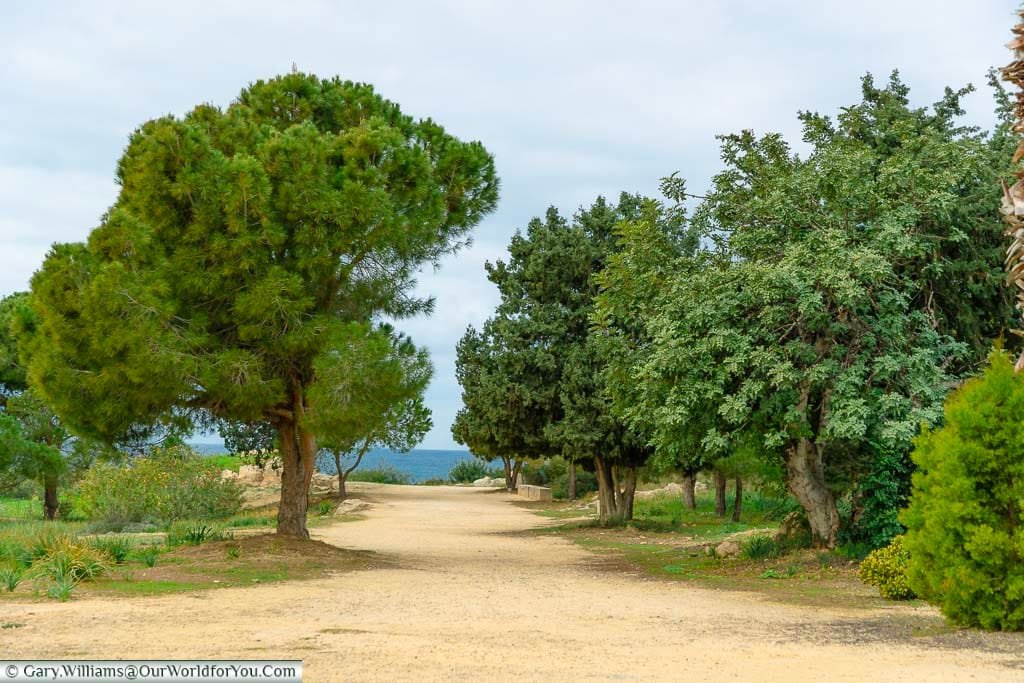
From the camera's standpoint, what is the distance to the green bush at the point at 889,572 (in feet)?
41.2

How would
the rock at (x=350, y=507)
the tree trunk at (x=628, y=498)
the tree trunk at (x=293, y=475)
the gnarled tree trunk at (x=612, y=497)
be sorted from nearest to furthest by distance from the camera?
the tree trunk at (x=293, y=475), the gnarled tree trunk at (x=612, y=497), the tree trunk at (x=628, y=498), the rock at (x=350, y=507)

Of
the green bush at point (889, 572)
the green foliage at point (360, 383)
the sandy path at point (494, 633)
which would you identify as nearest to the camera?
the sandy path at point (494, 633)

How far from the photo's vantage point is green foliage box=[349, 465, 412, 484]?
55.8 meters

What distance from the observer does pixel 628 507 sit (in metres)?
28.1

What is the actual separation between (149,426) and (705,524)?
1588 centimetres

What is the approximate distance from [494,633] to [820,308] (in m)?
8.33

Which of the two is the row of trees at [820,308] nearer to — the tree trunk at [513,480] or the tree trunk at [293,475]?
the tree trunk at [293,475]

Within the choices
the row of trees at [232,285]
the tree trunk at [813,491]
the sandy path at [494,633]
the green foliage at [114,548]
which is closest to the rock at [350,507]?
the green foliage at [114,548]

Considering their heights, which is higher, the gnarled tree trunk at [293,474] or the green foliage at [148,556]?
the gnarled tree trunk at [293,474]

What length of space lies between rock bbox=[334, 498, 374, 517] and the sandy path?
685 inches

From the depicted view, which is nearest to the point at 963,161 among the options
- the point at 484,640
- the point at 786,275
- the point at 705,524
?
the point at 786,275

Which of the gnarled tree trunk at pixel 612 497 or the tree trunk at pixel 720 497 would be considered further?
the tree trunk at pixel 720 497

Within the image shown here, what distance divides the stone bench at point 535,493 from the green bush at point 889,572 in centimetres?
2958
